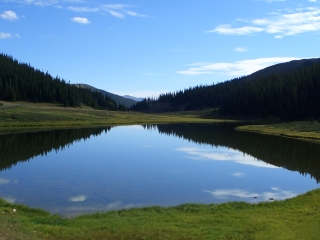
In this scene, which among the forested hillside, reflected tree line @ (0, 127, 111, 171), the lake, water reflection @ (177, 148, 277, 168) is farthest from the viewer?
the forested hillside

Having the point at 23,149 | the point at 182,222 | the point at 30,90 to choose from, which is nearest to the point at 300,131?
the point at 23,149

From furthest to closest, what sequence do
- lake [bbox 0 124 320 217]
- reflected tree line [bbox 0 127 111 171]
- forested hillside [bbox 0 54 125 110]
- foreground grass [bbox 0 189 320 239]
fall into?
forested hillside [bbox 0 54 125 110]
reflected tree line [bbox 0 127 111 171]
lake [bbox 0 124 320 217]
foreground grass [bbox 0 189 320 239]

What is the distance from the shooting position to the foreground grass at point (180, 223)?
1281 cm

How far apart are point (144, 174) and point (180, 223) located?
646 inches

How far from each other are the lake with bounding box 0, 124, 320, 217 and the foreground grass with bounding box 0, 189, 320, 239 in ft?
10.6

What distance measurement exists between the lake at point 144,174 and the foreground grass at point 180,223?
3.24m

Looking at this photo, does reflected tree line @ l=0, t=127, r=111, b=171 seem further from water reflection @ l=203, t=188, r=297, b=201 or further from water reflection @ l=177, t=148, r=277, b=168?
water reflection @ l=203, t=188, r=297, b=201

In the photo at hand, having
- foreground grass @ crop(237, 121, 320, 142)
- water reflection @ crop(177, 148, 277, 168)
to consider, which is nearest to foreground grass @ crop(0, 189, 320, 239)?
water reflection @ crop(177, 148, 277, 168)

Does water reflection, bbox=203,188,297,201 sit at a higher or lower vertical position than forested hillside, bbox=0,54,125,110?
lower

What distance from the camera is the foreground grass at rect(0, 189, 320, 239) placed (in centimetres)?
1281

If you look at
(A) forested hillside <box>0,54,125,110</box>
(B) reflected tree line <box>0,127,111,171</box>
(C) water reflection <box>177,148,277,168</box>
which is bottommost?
(C) water reflection <box>177,148,277,168</box>

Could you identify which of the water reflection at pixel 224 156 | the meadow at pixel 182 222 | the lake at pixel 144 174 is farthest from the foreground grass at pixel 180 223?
the water reflection at pixel 224 156

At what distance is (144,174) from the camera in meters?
31.2

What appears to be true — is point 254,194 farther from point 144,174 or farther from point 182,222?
point 182,222
